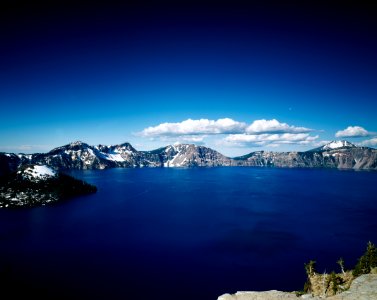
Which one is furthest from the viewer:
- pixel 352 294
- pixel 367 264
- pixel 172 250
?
pixel 172 250

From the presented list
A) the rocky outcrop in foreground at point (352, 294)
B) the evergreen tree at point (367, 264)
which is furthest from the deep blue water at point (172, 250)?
the rocky outcrop in foreground at point (352, 294)

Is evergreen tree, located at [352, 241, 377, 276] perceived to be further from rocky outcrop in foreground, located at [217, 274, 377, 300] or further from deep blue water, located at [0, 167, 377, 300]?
deep blue water, located at [0, 167, 377, 300]

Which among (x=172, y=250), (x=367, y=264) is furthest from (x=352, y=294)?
(x=172, y=250)

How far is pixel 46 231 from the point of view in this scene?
14788cm

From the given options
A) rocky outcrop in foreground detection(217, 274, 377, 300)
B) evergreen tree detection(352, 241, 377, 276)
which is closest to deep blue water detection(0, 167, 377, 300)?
evergreen tree detection(352, 241, 377, 276)

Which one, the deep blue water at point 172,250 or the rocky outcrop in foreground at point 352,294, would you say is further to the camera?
the deep blue water at point 172,250

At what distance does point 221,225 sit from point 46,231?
3750 inches

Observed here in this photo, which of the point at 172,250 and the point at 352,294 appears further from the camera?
the point at 172,250

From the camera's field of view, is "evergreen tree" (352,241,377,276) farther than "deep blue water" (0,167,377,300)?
No

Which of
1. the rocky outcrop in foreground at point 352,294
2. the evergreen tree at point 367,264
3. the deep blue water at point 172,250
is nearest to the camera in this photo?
the rocky outcrop in foreground at point 352,294

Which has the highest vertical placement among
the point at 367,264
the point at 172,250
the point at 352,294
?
the point at 352,294

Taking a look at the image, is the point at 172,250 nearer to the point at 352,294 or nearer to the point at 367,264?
the point at 367,264

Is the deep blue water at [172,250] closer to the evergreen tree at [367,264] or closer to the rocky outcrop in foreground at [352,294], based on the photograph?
the evergreen tree at [367,264]

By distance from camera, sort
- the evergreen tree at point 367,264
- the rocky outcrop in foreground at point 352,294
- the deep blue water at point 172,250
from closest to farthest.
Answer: the rocky outcrop in foreground at point 352,294, the evergreen tree at point 367,264, the deep blue water at point 172,250
